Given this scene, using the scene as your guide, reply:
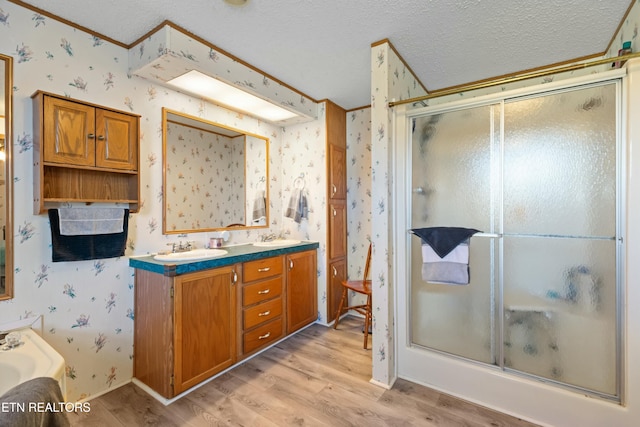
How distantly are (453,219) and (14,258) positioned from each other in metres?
2.62

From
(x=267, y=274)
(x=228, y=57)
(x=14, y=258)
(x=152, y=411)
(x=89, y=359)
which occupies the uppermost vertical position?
(x=228, y=57)

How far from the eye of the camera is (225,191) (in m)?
2.71

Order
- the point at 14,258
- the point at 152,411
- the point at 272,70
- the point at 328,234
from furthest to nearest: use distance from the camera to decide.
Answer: the point at 328,234
the point at 272,70
the point at 152,411
the point at 14,258

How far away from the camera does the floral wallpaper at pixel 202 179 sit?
90.4 inches

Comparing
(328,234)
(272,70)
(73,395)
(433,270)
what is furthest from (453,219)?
→ (73,395)

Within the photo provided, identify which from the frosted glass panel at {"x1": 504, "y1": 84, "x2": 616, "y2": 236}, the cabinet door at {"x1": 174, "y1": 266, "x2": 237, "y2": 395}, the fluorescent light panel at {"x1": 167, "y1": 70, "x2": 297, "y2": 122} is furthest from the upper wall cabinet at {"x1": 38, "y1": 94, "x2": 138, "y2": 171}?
the frosted glass panel at {"x1": 504, "y1": 84, "x2": 616, "y2": 236}

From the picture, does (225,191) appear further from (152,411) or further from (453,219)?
(453,219)

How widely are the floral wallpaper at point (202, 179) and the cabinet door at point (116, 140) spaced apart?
324 mm

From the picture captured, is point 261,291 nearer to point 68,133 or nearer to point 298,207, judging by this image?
point 298,207

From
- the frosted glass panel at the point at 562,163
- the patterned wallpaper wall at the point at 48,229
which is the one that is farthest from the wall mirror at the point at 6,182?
the frosted glass panel at the point at 562,163

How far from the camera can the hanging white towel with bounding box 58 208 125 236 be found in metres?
1.66

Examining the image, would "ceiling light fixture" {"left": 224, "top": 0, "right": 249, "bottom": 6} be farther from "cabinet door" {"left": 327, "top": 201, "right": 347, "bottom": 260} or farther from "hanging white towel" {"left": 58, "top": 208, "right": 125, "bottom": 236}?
"cabinet door" {"left": 327, "top": 201, "right": 347, "bottom": 260}

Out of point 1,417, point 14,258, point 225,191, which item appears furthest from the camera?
point 225,191

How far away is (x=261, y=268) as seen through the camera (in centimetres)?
241
